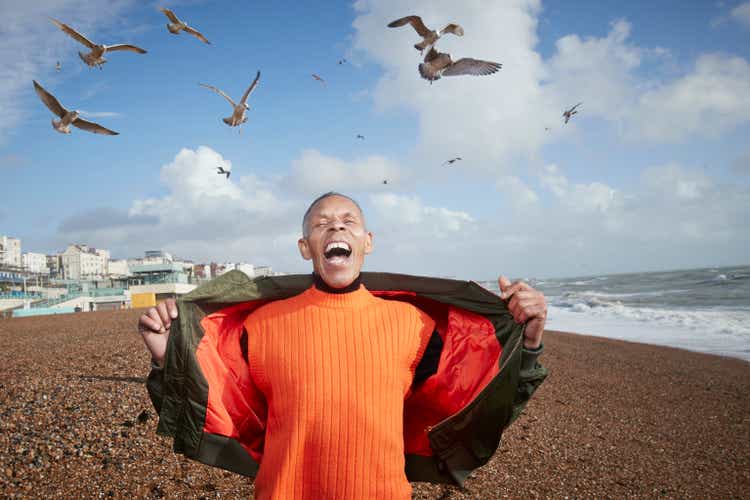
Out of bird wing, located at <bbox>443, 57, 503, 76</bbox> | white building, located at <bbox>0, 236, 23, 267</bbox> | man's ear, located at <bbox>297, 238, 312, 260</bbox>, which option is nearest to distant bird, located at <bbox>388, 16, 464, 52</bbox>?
bird wing, located at <bbox>443, 57, 503, 76</bbox>

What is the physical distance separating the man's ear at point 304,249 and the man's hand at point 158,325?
2.73ft

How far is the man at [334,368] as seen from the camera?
227cm

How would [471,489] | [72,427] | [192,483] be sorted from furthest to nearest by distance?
1. [72,427]
2. [471,489]
3. [192,483]

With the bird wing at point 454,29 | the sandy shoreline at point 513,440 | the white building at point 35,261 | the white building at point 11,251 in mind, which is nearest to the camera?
the sandy shoreline at point 513,440

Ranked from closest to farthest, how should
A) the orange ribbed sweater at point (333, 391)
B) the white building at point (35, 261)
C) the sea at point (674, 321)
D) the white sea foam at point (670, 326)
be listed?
the orange ribbed sweater at point (333, 391), the white sea foam at point (670, 326), the sea at point (674, 321), the white building at point (35, 261)

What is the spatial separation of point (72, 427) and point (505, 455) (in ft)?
20.4

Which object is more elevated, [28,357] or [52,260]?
[52,260]

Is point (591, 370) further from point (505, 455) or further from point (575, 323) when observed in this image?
point (575, 323)

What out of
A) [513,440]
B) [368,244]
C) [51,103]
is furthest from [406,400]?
[51,103]

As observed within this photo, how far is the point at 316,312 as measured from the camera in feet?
8.27

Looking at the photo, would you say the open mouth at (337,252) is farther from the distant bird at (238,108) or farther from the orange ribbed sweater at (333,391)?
the distant bird at (238,108)

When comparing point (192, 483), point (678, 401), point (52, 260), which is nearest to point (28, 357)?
point (192, 483)

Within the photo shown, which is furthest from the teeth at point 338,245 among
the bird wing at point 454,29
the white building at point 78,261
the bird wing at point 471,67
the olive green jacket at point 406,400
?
the white building at point 78,261

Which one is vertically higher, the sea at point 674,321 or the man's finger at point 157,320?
the man's finger at point 157,320
